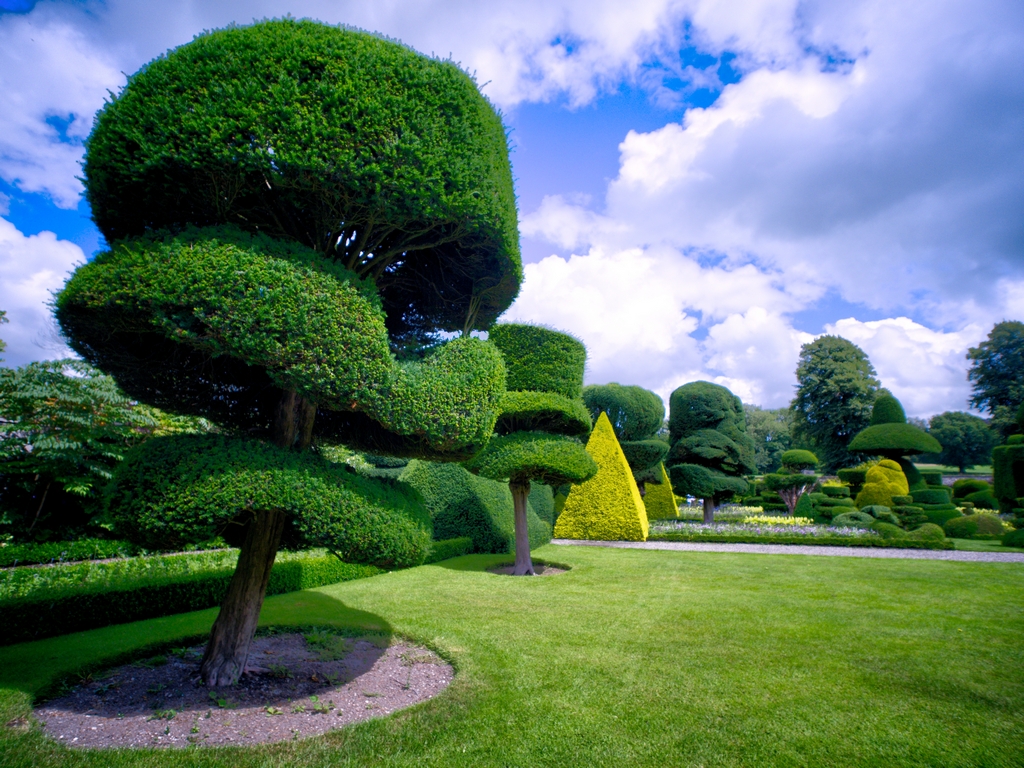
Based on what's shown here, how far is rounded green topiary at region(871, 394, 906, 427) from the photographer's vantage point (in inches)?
1241

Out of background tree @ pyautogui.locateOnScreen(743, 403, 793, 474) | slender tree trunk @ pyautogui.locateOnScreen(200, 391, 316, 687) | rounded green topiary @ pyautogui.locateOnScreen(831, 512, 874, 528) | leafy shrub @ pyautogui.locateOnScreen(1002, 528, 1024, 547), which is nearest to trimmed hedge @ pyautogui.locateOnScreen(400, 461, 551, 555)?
slender tree trunk @ pyautogui.locateOnScreen(200, 391, 316, 687)

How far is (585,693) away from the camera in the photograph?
4934 millimetres

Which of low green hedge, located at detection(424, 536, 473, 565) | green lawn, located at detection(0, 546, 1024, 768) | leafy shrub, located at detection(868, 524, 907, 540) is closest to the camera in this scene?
green lawn, located at detection(0, 546, 1024, 768)

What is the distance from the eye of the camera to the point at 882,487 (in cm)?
2564

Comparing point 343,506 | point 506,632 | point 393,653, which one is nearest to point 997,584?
point 506,632

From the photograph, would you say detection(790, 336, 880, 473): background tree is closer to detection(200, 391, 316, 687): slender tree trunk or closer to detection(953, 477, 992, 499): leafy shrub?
detection(953, 477, 992, 499): leafy shrub

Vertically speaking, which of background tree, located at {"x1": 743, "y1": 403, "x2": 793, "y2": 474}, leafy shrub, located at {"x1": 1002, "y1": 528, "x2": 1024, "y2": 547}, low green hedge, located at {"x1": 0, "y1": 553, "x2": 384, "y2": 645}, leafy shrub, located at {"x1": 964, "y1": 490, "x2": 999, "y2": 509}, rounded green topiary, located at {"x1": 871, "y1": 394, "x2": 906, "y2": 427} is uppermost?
background tree, located at {"x1": 743, "y1": 403, "x2": 793, "y2": 474}

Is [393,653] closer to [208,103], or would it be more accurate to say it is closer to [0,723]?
[0,723]

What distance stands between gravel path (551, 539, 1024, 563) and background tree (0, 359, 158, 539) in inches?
538

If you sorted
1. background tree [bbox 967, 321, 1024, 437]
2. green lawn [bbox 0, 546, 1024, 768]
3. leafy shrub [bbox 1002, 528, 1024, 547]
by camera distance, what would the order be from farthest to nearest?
background tree [bbox 967, 321, 1024, 437] → leafy shrub [bbox 1002, 528, 1024, 547] → green lawn [bbox 0, 546, 1024, 768]

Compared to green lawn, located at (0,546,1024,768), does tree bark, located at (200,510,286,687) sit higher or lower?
higher

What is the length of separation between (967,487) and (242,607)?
3862 centimetres

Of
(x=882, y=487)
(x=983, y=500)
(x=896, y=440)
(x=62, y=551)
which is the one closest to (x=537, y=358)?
(x=62, y=551)

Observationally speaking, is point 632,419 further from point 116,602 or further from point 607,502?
point 116,602
